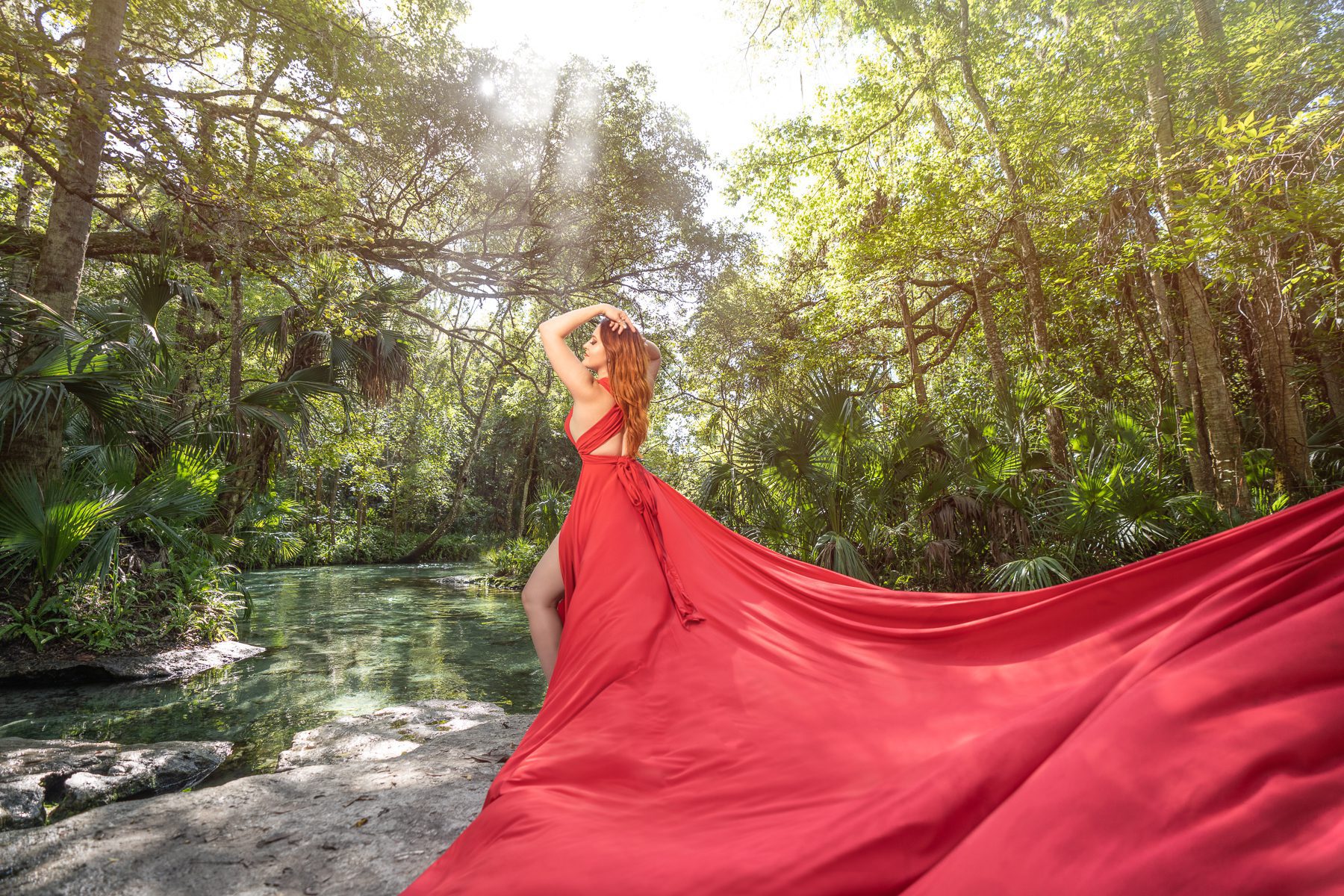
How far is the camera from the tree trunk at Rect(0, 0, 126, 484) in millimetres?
5262

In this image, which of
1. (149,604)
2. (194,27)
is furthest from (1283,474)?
(194,27)

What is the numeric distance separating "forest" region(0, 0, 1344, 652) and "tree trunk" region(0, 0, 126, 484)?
0.03m

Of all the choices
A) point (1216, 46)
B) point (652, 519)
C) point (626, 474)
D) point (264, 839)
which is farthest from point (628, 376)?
point (1216, 46)

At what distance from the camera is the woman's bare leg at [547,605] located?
2992 mm

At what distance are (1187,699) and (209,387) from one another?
15027mm

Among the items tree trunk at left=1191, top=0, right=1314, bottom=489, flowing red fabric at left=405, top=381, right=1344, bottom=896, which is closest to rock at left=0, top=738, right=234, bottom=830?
flowing red fabric at left=405, top=381, right=1344, bottom=896

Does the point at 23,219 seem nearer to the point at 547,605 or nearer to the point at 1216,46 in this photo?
the point at 547,605

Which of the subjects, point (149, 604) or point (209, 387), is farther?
point (209, 387)

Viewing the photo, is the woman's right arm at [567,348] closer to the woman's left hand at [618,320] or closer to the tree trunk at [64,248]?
the woman's left hand at [618,320]

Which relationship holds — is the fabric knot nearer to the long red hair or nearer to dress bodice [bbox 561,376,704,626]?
dress bodice [bbox 561,376,704,626]

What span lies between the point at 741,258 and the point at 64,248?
8.80 m

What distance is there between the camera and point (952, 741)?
1.75m

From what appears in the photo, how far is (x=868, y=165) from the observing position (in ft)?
35.8

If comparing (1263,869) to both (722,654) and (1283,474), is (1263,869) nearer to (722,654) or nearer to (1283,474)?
(722,654)
